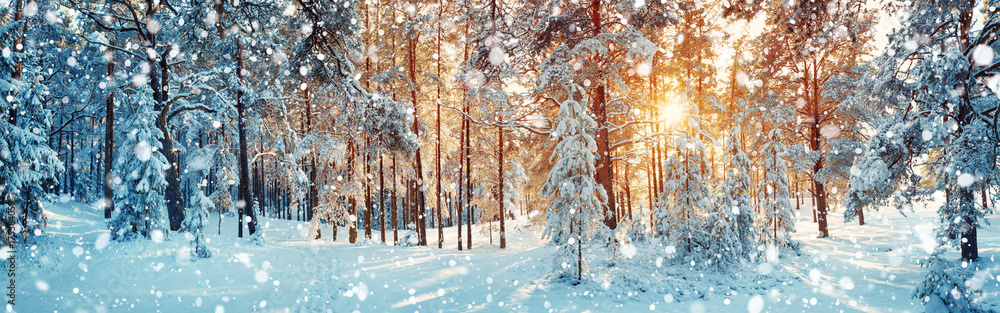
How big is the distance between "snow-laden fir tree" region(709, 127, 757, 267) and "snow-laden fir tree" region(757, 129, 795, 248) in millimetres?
2160

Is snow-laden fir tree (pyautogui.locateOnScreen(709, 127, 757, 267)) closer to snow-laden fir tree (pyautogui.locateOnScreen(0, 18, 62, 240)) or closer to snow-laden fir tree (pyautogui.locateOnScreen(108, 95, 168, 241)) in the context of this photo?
snow-laden fir tree (pyautogui.locateOnScreen(108, 95, 168, 241))

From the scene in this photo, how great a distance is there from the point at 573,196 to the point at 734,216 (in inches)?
204

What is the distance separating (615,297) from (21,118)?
48.4ft

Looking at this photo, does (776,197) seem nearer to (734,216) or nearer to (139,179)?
(734,216)


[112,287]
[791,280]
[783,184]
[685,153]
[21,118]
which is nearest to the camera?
[112,287]

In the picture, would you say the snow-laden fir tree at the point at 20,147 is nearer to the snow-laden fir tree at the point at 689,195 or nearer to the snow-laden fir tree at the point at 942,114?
Answer: the snow-laden fir tree at the point at 689,195

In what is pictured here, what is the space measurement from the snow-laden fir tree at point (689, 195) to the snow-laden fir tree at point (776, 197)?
161 inches

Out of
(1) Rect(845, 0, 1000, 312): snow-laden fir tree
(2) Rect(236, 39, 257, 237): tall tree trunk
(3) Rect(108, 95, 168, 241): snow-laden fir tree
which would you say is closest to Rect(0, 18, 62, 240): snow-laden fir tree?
(3) Rect(108, 95, 168, 241): snow-laden fir tree

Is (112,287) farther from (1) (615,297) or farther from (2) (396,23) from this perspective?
(2) (396,23)

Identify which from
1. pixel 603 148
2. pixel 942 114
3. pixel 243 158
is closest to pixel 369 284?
pixel 603 148

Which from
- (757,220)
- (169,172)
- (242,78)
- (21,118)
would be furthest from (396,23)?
(757,220)

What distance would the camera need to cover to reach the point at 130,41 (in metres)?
17.8

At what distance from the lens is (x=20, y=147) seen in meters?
9.38

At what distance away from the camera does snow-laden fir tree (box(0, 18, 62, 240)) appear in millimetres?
9016
